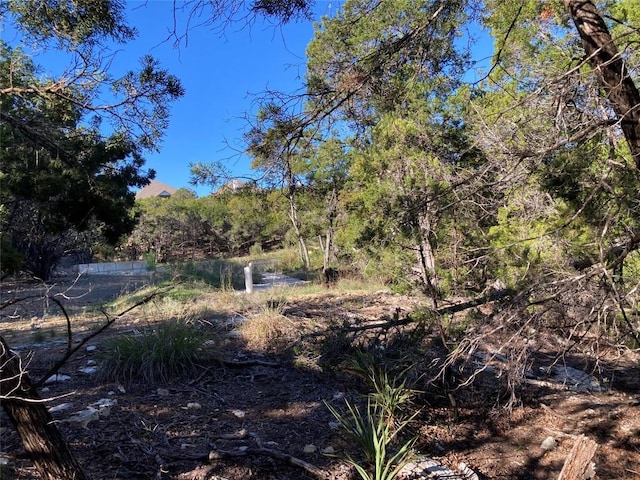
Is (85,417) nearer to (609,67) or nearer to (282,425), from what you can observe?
(282,425)

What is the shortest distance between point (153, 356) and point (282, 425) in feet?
5.58

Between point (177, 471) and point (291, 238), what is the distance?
18689 millimetres

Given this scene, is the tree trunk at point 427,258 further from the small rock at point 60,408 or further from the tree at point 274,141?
the small rock at point 60,408

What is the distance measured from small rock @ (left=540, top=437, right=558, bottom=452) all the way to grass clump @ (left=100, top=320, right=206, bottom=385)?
3.39 metres

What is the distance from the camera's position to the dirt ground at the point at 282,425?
10.3ft

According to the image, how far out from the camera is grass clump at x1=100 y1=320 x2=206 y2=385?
4.72 m

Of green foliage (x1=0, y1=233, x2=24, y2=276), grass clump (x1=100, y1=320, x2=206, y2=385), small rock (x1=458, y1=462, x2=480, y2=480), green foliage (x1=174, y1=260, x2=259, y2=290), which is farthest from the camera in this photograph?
green foliage (x1=174, y1=260, x2=259, y2=290)

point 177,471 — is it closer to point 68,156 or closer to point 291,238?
point 68,156

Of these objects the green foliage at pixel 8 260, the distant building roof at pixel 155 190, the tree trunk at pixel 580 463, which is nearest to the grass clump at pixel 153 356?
the green foliage at pixel 8 260

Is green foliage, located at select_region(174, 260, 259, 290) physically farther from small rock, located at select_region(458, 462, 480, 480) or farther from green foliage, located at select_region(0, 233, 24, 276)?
small rock, located at select_region(458, 462, 480, 480)

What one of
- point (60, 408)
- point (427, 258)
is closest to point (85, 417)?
point (60, 408)

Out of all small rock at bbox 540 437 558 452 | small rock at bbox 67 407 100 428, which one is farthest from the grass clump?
small rock at bbox 540 437 558 452

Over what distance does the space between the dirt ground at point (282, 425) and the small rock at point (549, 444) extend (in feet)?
0.09

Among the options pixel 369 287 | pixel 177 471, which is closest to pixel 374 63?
pixel 177 471
